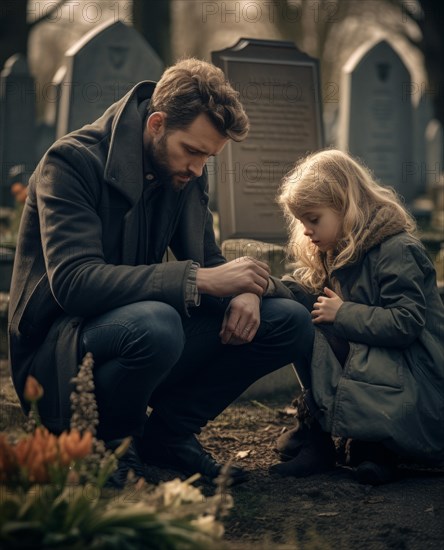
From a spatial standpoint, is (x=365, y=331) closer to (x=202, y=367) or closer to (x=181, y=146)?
(x=202, y=367)

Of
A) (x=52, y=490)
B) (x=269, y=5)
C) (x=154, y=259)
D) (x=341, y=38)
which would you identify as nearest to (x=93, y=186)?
(x=154, y=259)

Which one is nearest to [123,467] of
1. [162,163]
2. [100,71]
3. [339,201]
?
[162,163]

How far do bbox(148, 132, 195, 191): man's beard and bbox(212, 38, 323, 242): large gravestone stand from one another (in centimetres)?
236

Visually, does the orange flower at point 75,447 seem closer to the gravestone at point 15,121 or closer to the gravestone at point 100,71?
the gravestone at point 100,71

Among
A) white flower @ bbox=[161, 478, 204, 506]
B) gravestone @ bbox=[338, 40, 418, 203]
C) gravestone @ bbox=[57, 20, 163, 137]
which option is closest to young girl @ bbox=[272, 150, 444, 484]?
white flower @ bbox=[161, 478, 204, 506]

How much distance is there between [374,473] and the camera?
3104 mm

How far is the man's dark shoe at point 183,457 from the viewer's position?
318 centimetres

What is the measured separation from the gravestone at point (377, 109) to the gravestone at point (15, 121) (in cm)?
379

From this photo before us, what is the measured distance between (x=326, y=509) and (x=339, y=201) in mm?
1184

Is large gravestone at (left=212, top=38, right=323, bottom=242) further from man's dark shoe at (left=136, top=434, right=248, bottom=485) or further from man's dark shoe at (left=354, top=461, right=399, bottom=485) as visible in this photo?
man's dark shoe at (left=354, top=461, right=399, bottom=485)

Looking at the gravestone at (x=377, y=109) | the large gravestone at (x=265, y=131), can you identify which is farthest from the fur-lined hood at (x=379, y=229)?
the gravestone at (x=377, y=109)

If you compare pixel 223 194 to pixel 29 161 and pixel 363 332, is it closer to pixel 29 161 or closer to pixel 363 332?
pixel 363 332

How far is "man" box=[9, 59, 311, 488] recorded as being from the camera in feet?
9.41

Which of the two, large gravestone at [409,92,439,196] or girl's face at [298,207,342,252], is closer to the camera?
girl's face at [298,207,342,252]
